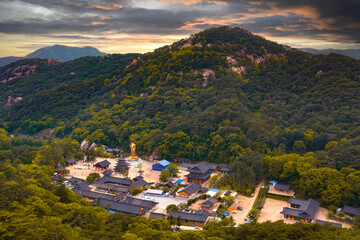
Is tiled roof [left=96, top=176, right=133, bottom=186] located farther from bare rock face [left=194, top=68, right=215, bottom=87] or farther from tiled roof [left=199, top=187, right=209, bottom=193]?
bare rock face [left=194, top=68, right=215, bottom=87]

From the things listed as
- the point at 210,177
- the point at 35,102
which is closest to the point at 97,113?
the point at 35,102

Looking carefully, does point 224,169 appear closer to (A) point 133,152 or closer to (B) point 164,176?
(B) point 164,176

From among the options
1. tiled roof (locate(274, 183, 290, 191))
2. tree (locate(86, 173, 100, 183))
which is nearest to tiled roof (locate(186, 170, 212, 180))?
tiled roof (locate(274, 183, 290, 191))

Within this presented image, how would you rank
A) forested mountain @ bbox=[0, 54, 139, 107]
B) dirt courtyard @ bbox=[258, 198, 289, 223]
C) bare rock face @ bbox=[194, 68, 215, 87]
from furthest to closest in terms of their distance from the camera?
1. forested mountain @ bbox=[0, 54, 139, 107]
2. bare rock face @ bbox=[194, 68, 215, 87]
3. dirt courtyard @ bbox=[258, 198, 289, 223]

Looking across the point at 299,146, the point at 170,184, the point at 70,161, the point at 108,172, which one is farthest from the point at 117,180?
the point at 299,146

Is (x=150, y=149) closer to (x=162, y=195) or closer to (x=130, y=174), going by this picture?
(x=130, y=174)

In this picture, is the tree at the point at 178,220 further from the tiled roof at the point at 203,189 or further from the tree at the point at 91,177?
the tree at the point at 91,177
